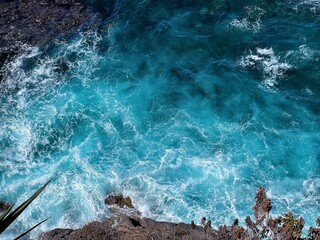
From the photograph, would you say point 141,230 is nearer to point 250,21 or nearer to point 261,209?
point 261,209

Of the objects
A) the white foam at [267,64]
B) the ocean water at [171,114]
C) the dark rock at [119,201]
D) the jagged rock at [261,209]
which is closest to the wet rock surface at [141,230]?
the dark rock at [119,201]

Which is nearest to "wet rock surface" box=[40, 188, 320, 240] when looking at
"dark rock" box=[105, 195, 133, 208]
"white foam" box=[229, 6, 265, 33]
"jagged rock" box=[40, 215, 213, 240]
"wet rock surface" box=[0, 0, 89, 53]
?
"jagged rock" box=[40, 215, 213, 240]

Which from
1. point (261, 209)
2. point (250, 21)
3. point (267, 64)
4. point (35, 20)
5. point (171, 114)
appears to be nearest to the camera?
point (261, 209)

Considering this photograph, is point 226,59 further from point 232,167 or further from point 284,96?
point 232,167

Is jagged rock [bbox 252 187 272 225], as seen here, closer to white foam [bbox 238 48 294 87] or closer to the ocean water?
the ocean water

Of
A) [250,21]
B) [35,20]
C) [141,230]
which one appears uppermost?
[35,20]

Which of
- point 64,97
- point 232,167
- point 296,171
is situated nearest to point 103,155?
point 64,97

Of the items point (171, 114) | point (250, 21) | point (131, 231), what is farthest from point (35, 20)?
point (131, 231)
